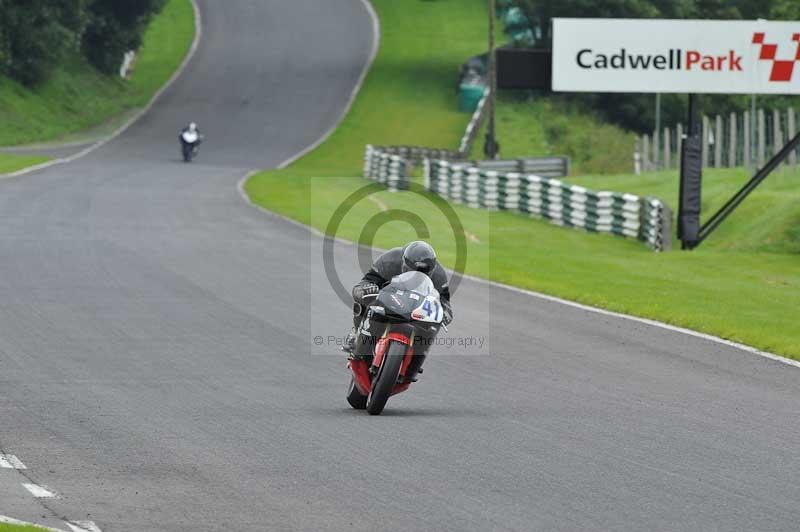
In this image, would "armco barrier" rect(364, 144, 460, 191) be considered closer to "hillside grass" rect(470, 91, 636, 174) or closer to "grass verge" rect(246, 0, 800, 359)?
"grass verge" rect(246, 0, 800, 359)

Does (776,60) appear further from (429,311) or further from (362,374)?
(429,311)

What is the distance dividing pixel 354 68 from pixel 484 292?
55.0 metres

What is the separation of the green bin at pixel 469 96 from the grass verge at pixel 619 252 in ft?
19.5

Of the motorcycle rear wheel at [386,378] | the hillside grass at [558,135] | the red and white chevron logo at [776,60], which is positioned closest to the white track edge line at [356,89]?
the hillside grass at [558,135]

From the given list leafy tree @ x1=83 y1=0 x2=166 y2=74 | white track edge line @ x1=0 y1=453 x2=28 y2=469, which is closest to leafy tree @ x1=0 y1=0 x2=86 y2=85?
leafy tree @ x1=83 y1=0 x2=166 y2=74

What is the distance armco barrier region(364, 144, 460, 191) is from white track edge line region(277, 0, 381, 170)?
4.18 metres

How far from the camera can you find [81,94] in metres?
64.1

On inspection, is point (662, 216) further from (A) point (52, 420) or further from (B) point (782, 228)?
(A) point (52, 420)

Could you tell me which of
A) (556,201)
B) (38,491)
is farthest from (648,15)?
(38,491)

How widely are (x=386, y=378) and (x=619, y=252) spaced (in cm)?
1872

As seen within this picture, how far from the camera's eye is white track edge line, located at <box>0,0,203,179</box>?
44.7 metres

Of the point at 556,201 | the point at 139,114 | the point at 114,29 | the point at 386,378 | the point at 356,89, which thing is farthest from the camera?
the point at 356,89

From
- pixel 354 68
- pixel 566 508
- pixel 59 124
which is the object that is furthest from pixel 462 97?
pixel 566 508

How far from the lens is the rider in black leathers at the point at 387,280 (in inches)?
452
